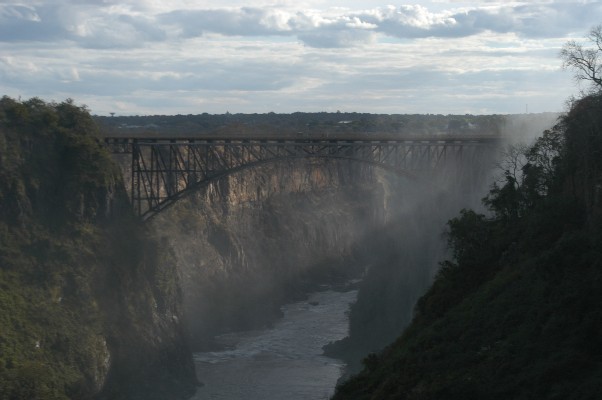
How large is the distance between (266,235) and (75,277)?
41.3 metres

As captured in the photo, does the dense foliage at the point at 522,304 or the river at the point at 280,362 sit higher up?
the dense foliage at the point at 522,304

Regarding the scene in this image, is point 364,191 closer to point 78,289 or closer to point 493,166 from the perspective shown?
point 493,166

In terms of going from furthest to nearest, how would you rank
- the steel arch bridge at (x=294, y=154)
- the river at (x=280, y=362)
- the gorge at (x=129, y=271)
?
1. the steel arch bridge at (x=294, y=154)
2. the river at (x=280, y=362)
3. the gorge at (x=129, y=271)

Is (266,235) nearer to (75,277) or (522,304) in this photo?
(75,277)

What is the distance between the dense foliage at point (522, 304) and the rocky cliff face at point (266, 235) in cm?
3867

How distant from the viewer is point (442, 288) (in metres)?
38.3

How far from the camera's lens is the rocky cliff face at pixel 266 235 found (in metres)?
83.0

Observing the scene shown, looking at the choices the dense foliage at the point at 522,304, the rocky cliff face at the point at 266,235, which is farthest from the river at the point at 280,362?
the dense foliage at the point at 522,304

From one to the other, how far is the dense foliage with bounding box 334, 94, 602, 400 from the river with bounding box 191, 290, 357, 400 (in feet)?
73.5

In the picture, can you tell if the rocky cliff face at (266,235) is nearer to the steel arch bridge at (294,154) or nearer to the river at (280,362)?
the river at (280,362)

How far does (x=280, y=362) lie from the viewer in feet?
232

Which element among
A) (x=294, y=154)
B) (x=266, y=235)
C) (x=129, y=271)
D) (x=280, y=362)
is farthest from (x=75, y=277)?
(x=266, y=235)

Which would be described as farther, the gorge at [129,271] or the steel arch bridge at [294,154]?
the steel arch bridge at [294,154]

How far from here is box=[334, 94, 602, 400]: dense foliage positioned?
78.4 ft
